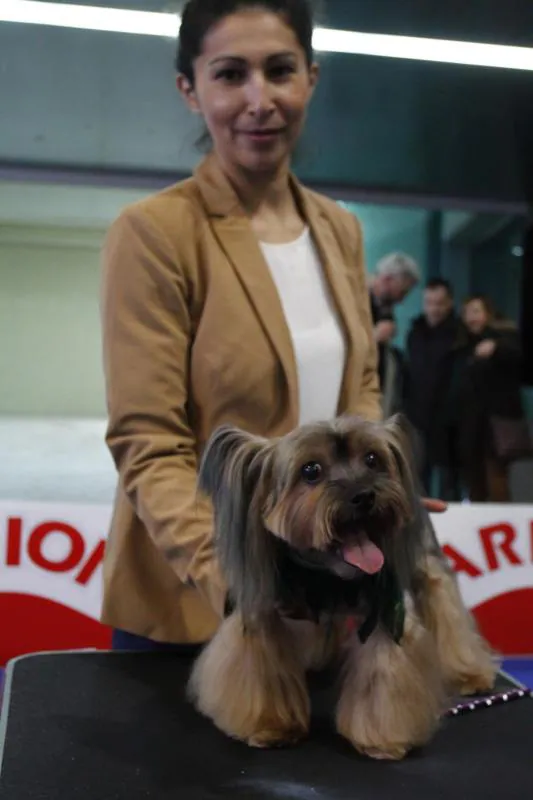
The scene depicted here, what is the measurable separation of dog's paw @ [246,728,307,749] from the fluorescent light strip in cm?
320

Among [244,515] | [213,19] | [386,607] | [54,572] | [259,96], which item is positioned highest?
[213,19]

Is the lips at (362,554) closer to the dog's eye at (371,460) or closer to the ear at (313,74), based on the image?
the dog's eye at (371,460)

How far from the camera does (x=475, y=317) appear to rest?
426 centimetres

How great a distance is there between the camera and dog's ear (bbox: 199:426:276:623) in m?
1.09

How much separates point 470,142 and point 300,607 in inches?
175

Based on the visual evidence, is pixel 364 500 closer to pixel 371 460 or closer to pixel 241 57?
pixel 371 460

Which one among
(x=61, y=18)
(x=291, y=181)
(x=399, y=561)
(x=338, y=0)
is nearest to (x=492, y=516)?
(x=291, y=181)

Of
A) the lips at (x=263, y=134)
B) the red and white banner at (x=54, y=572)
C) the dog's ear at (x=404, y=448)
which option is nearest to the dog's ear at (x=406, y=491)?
the dog's ear at (x=404, y=448)

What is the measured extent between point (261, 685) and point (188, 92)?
2.79ft

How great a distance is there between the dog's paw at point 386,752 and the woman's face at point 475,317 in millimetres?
3209

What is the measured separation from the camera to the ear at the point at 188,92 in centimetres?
139

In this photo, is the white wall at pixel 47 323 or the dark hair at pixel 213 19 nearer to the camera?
the dark hair at pixel 213 19

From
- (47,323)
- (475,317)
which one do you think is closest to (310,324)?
(475,317)

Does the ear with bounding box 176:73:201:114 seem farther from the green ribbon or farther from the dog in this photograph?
the green ribbon
